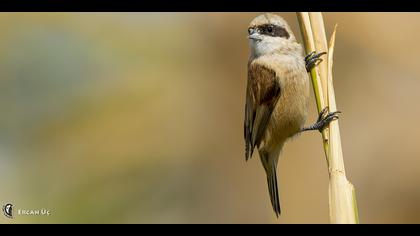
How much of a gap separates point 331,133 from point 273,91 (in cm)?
181

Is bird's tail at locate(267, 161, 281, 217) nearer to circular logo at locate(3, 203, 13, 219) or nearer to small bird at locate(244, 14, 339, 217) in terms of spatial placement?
small bird at locate(244, 14, 339, 217)

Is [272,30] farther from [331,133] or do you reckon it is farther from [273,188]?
[331,133]

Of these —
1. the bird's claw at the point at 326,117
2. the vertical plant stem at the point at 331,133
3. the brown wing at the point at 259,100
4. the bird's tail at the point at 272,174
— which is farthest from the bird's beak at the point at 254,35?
the bird's claw at the point at 326,117

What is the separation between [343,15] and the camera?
4859 millimetres

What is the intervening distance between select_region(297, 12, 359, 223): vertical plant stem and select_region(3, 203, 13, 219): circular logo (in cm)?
237

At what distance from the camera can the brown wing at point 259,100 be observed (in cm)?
383

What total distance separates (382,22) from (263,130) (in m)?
1.61

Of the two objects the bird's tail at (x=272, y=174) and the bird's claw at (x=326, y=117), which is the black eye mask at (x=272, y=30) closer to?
the bird's tail at (x=272, y=174)

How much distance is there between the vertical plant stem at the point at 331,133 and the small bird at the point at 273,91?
1.22m

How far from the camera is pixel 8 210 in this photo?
387 centimetres
